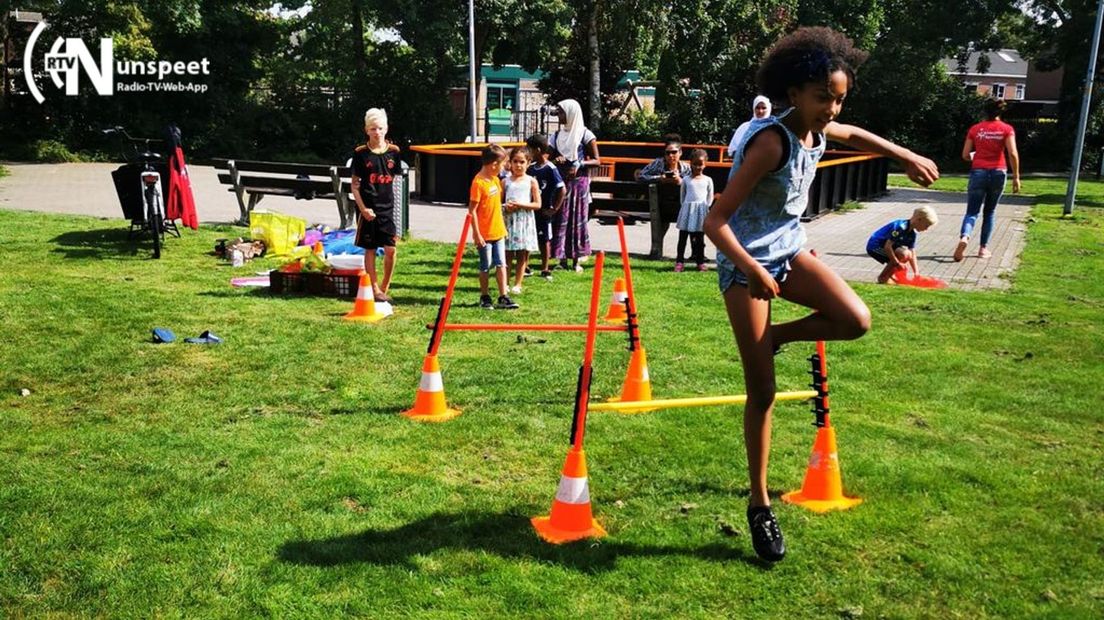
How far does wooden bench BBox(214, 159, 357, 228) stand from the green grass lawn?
226 inches

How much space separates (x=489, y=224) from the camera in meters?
9.24

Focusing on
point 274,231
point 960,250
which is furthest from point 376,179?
point 960,250

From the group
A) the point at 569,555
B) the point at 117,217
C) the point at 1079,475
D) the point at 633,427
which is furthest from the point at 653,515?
the point at 117,217

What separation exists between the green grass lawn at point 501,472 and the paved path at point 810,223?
369cm

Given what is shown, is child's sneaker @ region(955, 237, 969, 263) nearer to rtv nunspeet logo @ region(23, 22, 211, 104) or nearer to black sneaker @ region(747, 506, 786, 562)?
black sneaker @ region(747, 506, 786, 562)

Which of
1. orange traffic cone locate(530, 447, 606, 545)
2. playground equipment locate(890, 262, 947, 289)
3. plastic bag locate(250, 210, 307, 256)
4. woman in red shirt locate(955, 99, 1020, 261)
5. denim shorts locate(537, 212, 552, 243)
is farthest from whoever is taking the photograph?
woman in red shirt locate(955, 99, 1020, 261)

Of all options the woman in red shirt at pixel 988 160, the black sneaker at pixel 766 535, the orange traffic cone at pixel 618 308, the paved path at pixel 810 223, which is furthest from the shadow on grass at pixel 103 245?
the woman in red shirt at pixel 988 160

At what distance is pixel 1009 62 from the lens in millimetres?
95438

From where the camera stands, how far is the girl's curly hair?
3650 mm

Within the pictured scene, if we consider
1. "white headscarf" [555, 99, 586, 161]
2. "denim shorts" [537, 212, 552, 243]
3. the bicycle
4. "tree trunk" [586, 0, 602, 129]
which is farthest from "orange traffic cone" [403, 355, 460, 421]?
"tree trunk" [586, 0, 602, 129]

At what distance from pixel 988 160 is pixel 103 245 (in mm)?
11464

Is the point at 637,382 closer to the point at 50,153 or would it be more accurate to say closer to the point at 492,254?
the point at 492,254

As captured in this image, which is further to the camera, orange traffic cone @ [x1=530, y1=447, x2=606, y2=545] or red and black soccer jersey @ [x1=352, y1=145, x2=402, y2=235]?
red and black soccer jersey @ [x1=352, y1=145, x2=402, y2=235]

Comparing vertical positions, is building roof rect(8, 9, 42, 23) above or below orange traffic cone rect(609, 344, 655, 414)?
above
